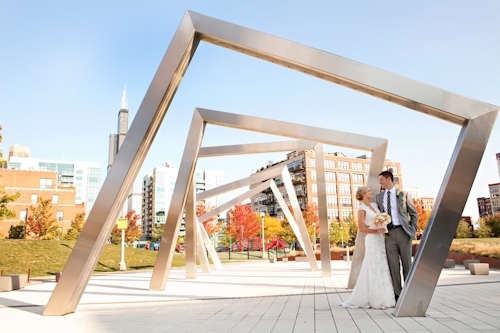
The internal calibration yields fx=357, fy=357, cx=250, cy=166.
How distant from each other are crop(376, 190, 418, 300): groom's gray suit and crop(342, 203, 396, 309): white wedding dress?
0.38 ft

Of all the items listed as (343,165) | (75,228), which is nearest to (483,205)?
(343,165)

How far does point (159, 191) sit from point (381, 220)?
12030 centimetres

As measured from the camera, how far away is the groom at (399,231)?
6.33 metres

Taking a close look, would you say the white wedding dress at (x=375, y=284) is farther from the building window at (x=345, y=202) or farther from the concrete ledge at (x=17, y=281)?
the building window at (x=345, y=202)

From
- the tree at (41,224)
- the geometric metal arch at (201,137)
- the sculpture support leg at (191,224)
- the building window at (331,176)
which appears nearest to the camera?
the geometric metal arch at (201,137)

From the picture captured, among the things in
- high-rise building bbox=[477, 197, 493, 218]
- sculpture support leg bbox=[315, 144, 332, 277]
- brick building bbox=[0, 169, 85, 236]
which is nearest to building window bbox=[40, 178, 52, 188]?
brick building bbox=[0, 169, 85, 236]

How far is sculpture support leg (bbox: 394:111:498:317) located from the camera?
17.7ft

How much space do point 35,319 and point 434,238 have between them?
267 inches

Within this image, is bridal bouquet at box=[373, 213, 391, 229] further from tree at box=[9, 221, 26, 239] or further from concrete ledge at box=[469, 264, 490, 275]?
tree at box=[9, 221, 26, 239]

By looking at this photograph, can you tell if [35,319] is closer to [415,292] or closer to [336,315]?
[336,315]

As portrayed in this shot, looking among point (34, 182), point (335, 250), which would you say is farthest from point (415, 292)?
point (34, 182)

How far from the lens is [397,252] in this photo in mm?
6465

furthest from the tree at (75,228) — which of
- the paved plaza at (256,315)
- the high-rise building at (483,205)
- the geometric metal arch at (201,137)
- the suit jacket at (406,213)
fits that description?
the high-rise building at (483,205)

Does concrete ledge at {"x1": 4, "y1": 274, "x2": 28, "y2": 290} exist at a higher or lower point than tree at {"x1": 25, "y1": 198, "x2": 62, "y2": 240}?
lower
